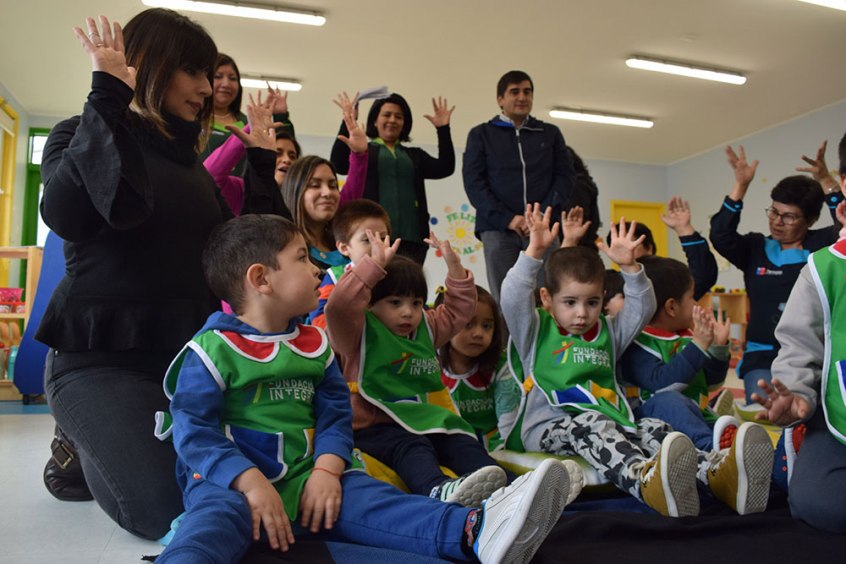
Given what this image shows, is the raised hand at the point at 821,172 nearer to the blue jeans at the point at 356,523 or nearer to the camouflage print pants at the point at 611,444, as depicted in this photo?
the camouflage print pants at the point at 611,444

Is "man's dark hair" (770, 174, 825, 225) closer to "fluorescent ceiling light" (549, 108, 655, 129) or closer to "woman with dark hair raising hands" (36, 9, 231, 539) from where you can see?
"woman with dark hair raising hands" (36, 9, 231, 539)

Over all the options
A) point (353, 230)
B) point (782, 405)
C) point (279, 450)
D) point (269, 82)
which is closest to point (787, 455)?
point (782, 405)

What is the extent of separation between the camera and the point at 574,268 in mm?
2027

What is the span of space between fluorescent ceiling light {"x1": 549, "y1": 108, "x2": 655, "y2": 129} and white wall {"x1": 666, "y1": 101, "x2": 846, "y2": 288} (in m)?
1.52

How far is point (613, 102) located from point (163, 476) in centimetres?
741

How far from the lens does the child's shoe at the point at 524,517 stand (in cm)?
109

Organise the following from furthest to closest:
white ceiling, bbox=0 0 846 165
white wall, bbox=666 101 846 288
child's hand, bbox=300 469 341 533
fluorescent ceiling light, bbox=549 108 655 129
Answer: fluorescent ceiling light, bbox=549 108 655 129 < white wall, bbox=666 101 846 288 < white ceiling, bbox=0 0 846 165 < child's hand, bbox=300 469 341 533

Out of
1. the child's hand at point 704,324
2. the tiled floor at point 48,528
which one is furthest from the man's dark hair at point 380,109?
the tiled floor at point 48,528

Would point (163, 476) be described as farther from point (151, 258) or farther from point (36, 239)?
point (36, 239)

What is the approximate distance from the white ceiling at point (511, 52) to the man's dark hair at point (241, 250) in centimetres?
455

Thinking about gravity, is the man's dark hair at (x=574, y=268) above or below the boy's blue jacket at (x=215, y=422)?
above

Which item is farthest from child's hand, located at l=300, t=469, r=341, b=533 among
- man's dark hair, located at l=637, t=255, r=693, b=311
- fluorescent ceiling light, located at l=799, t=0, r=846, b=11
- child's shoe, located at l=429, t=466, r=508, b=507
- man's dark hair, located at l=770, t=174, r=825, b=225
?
fluorescent ceiling light, located at l=799, t=0, r=846, b=11

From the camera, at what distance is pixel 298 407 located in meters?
1.39

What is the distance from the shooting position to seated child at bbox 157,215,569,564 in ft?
3.63
